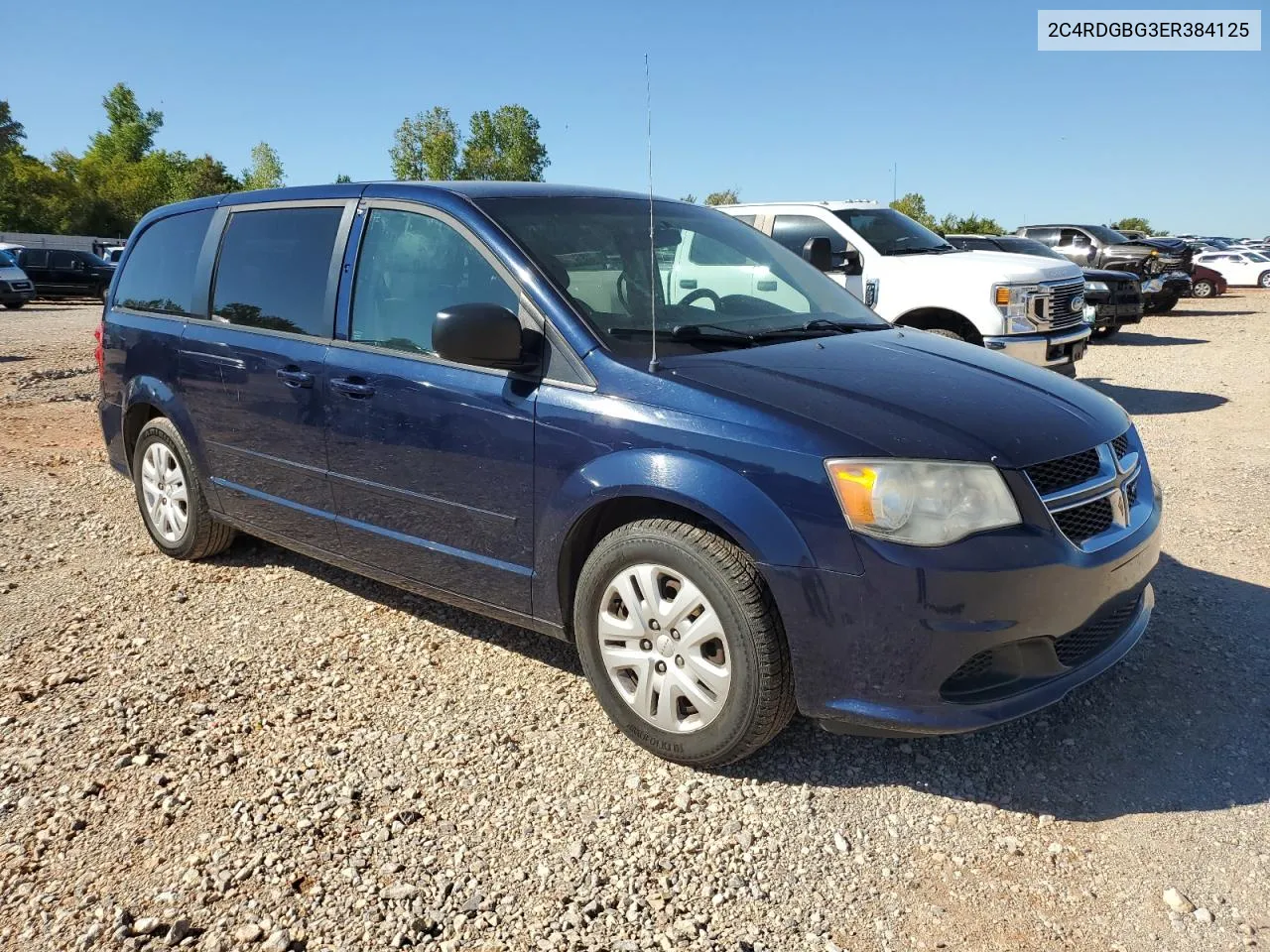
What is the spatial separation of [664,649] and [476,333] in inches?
45.5

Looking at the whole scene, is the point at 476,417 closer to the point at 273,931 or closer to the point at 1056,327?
the point at 273,931

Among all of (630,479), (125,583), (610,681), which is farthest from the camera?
(125,583)

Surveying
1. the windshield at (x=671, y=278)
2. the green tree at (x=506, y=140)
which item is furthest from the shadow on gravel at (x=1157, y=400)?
the green tree at (x=506, y=140)

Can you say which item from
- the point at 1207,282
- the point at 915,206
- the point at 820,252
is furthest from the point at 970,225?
the point at 820,252

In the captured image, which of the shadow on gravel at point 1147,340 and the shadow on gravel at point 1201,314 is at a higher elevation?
the shadow on gravel at point 1201,314

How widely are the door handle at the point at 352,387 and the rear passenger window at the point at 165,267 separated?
4.81 feet

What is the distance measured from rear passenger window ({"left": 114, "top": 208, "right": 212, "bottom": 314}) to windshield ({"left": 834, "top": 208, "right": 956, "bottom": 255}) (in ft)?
20.9

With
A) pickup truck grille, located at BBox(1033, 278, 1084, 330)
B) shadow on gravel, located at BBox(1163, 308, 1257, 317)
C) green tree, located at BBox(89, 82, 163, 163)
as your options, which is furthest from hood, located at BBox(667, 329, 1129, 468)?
green tree, located at BBox(89, 82, 163, 163)

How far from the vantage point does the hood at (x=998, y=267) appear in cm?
859

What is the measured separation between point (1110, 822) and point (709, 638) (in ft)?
4.08

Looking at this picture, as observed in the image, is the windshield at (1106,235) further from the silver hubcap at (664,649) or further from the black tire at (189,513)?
the silver hubcap at (664,649)

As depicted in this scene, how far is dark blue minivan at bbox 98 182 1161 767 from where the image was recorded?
2.70m

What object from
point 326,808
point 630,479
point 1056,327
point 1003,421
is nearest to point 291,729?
point 326,808

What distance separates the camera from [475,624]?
168 inches
